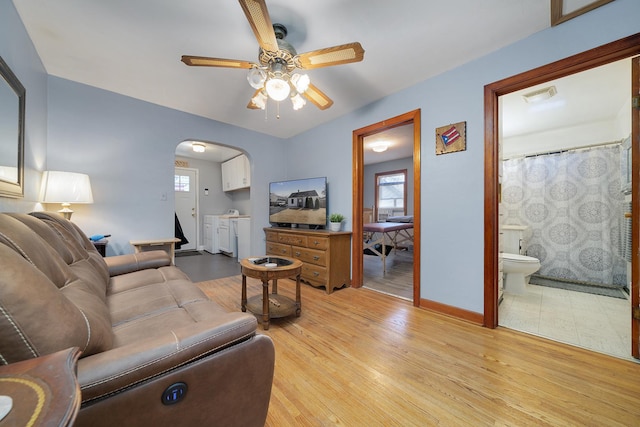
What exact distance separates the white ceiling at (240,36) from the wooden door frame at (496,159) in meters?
0.32

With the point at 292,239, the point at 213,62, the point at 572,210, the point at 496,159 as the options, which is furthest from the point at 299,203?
the point at 572,210

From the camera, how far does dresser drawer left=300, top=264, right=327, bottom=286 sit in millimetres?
2924

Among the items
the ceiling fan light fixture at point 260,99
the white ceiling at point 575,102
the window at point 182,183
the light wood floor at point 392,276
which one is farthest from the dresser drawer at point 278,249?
the window at point 182,183

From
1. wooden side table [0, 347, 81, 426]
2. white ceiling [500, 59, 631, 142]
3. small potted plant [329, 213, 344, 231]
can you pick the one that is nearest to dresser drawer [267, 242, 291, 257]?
small potted plant [329, 213, 344, 231]

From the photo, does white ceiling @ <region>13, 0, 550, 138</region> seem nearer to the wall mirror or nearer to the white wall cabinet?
the wall mirror

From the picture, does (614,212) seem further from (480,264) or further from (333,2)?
(333,2)

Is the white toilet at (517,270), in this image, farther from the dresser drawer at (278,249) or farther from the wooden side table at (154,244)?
the wooden side table at (154,244)

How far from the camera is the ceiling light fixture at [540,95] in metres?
2.45

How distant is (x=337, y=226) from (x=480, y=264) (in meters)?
1.62

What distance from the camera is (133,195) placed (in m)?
2.90

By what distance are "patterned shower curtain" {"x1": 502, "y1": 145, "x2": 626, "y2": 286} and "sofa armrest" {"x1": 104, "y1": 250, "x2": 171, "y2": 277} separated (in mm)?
4733

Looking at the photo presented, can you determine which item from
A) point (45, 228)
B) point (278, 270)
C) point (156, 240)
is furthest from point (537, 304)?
point (156, 240)

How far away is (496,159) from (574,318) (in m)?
1.63

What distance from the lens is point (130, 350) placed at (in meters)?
0.70
